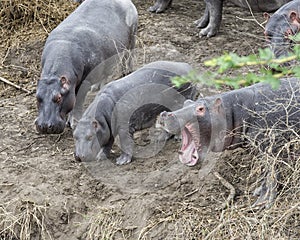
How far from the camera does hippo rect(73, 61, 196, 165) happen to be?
5512 mm

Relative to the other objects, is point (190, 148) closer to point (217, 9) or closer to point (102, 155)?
point (102, 155)

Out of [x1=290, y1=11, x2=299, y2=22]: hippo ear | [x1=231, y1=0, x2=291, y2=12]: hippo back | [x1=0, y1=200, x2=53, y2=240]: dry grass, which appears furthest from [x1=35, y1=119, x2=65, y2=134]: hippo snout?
[x1=231, y1=0, x2=291, y2=12]: hippo back

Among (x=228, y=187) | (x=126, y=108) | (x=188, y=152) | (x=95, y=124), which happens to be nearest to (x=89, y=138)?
(x=95, y=124)

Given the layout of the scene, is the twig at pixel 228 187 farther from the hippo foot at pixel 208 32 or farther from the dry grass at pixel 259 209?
the hippo foot at pixel 208 32

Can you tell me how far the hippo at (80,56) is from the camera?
5.65m

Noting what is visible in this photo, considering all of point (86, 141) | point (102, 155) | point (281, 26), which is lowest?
point (102, 155)

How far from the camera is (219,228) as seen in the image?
175 inches

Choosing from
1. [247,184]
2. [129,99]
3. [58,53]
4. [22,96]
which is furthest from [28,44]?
[247,184]

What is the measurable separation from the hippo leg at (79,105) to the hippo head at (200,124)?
59.0 inches

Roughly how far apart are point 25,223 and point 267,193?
1.66 metres

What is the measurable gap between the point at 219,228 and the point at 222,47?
3368 millimetres

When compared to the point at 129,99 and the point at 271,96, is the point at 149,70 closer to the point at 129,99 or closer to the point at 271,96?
the point at 129,99

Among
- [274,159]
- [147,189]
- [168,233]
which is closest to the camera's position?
[274,159]

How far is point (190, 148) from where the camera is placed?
480 cm
